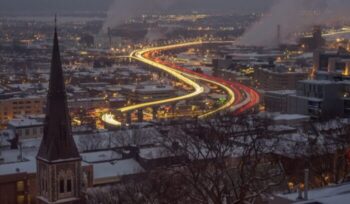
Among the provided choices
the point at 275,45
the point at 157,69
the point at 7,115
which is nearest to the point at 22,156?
the point at 7,115

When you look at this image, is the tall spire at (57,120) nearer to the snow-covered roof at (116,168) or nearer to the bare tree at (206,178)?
the bare tree at (206,178)

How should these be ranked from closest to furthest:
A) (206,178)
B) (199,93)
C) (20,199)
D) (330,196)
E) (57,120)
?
(330,196)
(206,178)
(57,120)
(20,199)
(199,93)

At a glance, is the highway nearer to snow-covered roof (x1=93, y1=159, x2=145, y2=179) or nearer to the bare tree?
snow-covered roof (x1=93, y1=159, x2=145, y2=179)

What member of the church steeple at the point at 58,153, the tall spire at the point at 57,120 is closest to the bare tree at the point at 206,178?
the church steeple at the point at 58,153

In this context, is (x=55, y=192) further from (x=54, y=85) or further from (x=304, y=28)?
(x=304, y=28)

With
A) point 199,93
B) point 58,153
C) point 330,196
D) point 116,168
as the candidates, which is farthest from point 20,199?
point 199,93

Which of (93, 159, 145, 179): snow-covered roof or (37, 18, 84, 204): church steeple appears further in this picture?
(93, 159, 145, 179): snow-covered roof

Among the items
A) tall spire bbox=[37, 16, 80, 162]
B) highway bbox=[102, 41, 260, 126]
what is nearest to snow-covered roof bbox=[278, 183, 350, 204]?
tall spire bbox=[37, 16, 80, 162]

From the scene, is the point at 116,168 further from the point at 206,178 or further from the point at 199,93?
the point at 199,93

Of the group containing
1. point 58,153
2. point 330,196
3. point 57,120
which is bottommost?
point 58,153
